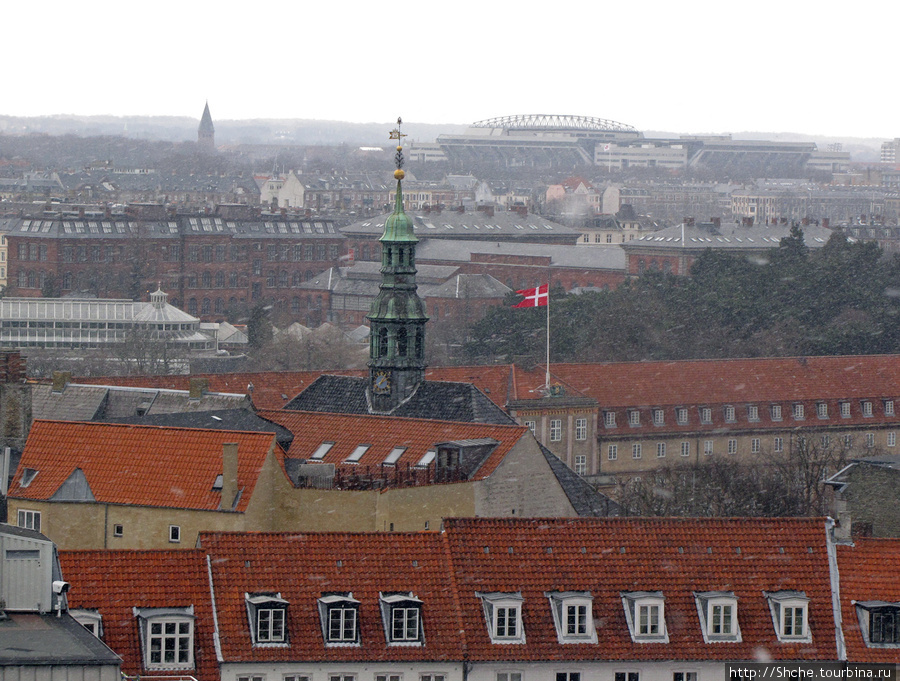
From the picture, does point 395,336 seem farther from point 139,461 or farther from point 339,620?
point 339,620

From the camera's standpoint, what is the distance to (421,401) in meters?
69.0

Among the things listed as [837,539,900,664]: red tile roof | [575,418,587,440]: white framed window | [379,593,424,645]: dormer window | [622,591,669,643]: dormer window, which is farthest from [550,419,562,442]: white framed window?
[379,593,424,645]: dormer window

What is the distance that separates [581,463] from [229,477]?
145ft

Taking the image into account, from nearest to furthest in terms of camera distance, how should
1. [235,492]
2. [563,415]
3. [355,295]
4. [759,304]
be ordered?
[235,492], [563,415], [759,304], [355,295]

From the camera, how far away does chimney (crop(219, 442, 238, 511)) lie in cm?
4953

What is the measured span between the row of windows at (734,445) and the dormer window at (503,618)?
55.6m

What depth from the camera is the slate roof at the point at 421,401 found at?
223ft

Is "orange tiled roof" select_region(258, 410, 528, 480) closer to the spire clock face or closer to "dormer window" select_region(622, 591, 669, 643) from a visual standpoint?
the spire clock face

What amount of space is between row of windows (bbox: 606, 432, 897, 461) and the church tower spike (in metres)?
25.6

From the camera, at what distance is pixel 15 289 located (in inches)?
6949

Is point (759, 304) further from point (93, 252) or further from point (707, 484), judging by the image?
point (93, 252)

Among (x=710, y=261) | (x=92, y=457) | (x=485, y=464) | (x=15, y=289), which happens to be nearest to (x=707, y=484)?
(x=485, y=464)

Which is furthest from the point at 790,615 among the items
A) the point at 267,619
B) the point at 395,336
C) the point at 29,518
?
the point at 395,336

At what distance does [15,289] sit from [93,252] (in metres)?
8.69
